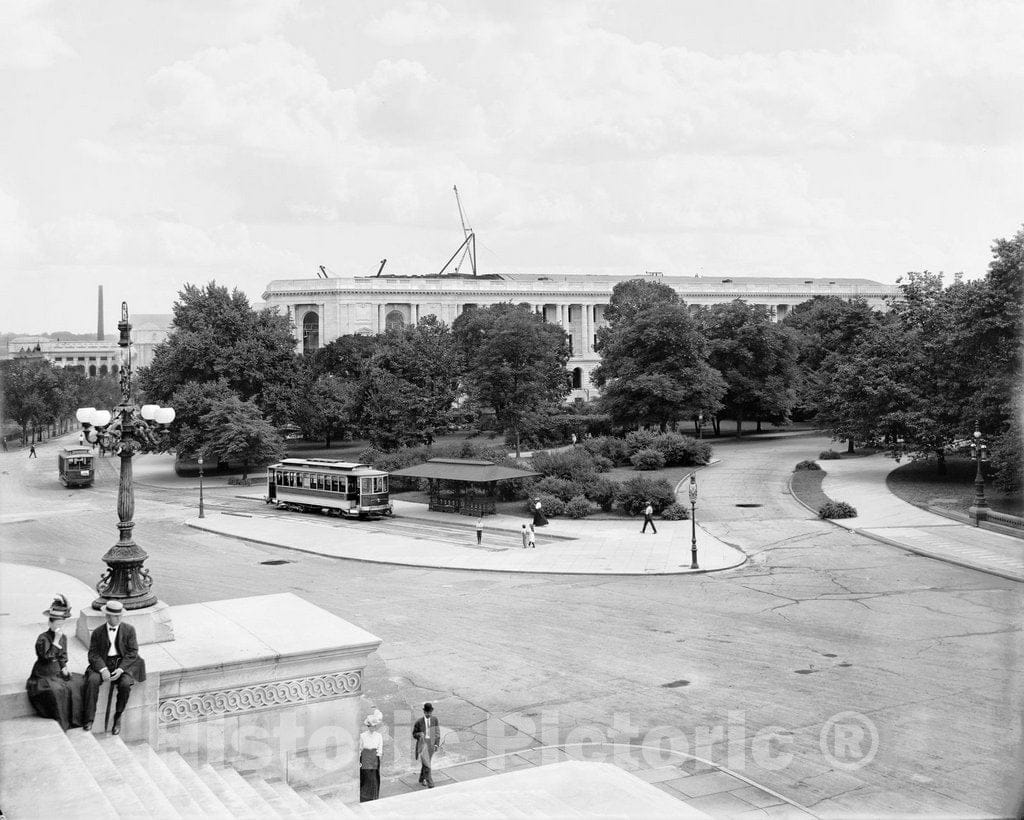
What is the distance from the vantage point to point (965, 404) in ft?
145

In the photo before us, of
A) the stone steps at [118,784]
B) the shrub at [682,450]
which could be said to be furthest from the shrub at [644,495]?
the stone steps at [118,784]

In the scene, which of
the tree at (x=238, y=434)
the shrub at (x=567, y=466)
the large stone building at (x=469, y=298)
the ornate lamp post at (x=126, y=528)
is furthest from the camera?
the large stone building at (x=469, y=298)

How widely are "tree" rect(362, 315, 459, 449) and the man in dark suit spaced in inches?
2007

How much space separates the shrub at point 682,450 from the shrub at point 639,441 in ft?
2.08

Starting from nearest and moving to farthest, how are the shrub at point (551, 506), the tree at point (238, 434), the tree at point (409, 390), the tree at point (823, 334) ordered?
the shrub at point (551, 506) < the tree at point (238, 434) < the tree at point (409, 390) < the tree at point (823, 334)

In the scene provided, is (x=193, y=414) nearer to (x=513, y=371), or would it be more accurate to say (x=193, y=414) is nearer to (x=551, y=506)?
(x=513, y=371)

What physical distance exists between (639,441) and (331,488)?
2153 cm

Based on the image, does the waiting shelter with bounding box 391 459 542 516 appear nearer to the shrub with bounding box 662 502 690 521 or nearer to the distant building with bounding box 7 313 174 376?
the shrub with bounding box 662 502 690 521

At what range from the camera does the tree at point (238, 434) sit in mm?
59844

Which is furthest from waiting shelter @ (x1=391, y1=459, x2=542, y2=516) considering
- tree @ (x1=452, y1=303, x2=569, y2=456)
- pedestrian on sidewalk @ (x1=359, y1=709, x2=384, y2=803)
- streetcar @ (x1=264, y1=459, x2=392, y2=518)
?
pedestrian on sidewalk @ (x1=359, y1=709, x2=384, y2=803)

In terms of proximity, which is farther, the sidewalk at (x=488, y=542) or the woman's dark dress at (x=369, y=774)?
the sidewalk at (x=488, y=542)

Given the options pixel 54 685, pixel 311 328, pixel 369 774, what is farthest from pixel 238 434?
pixel 311 328

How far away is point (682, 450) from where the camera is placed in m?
57.2

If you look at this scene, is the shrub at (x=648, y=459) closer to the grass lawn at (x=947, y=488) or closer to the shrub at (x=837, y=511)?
the grass lawn at (x=947, y=488)
